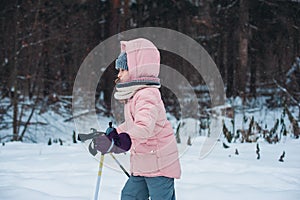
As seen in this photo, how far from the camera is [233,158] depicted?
4.96 meters

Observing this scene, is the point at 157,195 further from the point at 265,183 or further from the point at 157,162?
the point at 265,183

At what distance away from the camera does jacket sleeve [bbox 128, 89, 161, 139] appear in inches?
96.0

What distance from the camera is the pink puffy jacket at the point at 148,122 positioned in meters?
2.50

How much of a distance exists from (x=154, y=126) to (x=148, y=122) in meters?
0.08

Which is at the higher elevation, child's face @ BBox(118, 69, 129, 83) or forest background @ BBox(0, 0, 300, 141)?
forest background @ BBox(0, 0, 300, 141)

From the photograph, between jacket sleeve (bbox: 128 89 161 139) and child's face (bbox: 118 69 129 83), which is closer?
jacket sleeve (bbox: 128 89 161 139)

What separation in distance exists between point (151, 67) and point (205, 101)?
11602 mm

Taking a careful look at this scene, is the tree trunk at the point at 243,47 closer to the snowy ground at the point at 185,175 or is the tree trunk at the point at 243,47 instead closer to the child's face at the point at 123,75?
the snowy ground at the point at 185,175

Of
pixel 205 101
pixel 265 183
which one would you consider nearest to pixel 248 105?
pixel 205 101

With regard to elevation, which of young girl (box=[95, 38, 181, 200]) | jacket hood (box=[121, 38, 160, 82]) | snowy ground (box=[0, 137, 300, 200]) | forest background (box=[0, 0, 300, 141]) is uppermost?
forest background (box=[0, 0, 300, 141])

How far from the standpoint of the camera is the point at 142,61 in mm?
2666

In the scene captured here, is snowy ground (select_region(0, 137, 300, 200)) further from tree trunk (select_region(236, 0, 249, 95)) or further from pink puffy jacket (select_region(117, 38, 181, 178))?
tree trunk (select_region(236, 0, 249, 95))

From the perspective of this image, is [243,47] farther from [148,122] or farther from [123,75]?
[148,122]

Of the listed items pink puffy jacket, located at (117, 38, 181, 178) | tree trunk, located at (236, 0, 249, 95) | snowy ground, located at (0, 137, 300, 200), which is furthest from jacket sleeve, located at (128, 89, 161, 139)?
tree trunk, located at (236, 0, 249, 95)
